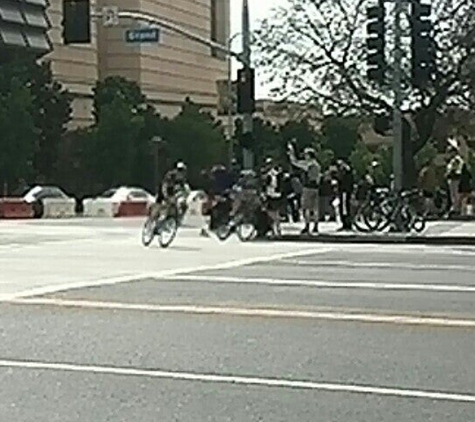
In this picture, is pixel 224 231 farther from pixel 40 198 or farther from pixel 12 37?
pixel 12 37

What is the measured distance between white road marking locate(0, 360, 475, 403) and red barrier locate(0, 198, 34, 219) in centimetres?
4169

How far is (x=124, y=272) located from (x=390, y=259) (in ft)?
16.2

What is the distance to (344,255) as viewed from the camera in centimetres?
2419

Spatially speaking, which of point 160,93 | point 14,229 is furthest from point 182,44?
point 14,229

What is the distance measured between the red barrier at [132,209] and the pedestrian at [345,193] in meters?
23.0

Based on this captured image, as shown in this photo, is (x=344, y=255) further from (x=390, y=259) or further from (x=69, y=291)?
(x=69, y=291)

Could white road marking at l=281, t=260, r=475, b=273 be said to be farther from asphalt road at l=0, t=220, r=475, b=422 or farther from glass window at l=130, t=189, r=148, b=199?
glass window at l=130, t=189, r=148, b=199

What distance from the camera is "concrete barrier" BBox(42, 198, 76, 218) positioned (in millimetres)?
56594

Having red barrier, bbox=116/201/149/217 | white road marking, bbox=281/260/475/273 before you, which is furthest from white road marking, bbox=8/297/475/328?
red barrier, bbox=116/201/149/217

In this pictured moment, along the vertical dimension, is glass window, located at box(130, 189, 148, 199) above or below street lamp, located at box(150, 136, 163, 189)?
below

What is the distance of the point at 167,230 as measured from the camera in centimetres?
2720

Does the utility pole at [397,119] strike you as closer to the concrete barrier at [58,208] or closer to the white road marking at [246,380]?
the white road marking at [246,380]

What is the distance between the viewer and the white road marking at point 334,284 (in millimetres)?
17469

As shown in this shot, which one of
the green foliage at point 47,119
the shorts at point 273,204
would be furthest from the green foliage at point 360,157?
the shorts at point 273,204
